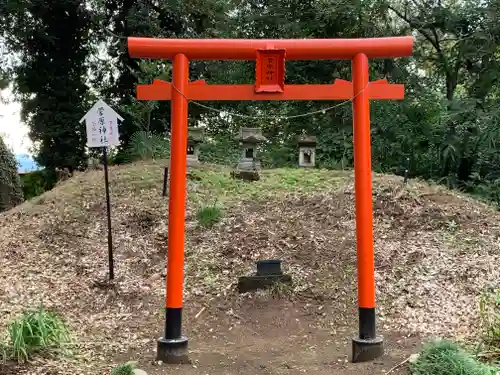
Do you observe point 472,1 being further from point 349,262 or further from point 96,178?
point 96,178

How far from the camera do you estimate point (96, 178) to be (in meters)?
8.77

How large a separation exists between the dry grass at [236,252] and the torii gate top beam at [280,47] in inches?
92.3

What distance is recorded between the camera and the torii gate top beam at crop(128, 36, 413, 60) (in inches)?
167

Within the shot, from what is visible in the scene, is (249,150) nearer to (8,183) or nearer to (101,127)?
(101,127)

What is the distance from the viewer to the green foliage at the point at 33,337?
143 inches

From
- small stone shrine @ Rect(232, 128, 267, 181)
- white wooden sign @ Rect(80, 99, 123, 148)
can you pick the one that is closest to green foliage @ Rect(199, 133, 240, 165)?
small stone shrine @ Rect(232, 128, 267, 181)

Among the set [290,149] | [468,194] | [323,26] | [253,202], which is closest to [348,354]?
[253,202]

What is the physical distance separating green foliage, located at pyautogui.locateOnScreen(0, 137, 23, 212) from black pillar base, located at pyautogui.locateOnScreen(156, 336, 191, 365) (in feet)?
20.9

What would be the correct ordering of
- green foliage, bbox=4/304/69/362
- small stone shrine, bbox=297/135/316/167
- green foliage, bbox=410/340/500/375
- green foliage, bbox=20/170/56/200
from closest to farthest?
green foliage, bbox=410/340/500/375, green foliage, bbox=4/304/69/362, small stone shrine, bbox=297/135/316/167, green foliage, bbox=20/170/56/200

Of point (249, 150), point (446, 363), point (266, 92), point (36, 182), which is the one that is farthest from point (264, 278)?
point (36, 182)

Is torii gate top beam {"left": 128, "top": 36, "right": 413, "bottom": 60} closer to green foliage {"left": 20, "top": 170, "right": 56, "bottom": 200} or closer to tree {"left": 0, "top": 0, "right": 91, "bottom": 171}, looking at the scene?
tree {"left": 0, "top": 0, "right": 91, "bottom": 171}

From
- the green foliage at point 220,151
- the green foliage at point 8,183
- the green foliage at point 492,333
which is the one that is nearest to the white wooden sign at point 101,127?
the green foliage at point 492,333

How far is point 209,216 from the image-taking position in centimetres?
691

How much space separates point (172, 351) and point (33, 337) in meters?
1.00
